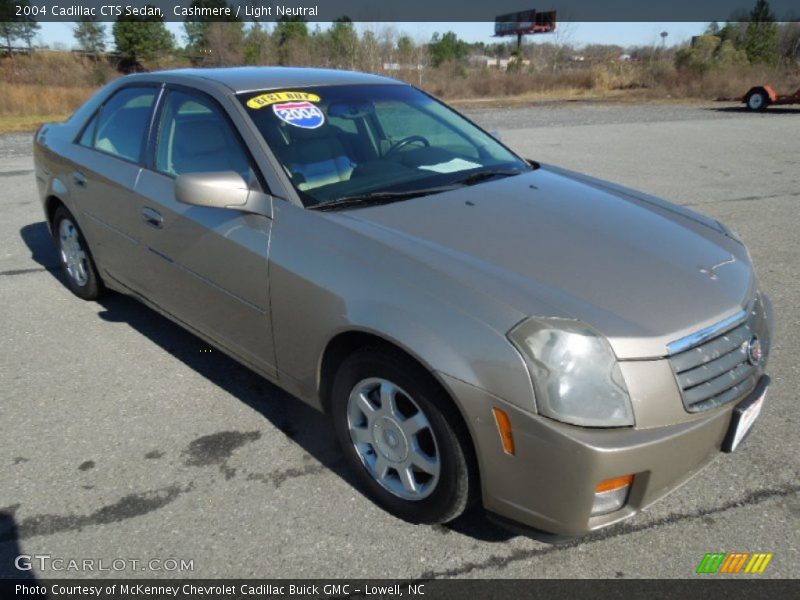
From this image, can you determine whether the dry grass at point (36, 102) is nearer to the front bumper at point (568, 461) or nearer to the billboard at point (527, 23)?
the front bumper at point (568, 461)

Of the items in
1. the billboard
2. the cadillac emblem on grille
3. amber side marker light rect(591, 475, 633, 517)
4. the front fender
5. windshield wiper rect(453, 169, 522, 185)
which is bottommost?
amber side marker light rect(591, 475, 633, 517)

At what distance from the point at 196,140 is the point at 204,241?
2.05 feet

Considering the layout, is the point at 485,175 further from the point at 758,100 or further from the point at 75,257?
the point at 758,100

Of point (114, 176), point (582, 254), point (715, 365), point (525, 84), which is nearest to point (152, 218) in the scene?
point (114, 176)

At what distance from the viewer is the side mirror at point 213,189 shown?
8.70ft

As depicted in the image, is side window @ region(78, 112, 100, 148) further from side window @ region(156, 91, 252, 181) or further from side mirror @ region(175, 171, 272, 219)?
side mirror @ region(175, 171, 272, 219)

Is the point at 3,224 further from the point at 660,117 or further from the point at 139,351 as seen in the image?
the point at 660,117

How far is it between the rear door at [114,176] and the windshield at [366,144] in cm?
94

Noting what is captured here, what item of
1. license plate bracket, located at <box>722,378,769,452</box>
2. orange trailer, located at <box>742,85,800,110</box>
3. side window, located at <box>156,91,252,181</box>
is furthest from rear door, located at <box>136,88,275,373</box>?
orange trailer, located at <box>742,85,800,110</box>

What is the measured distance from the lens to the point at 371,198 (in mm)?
2779

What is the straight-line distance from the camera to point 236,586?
7.15 feet

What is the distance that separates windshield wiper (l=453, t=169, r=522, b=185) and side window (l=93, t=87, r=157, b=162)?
1.83 metres

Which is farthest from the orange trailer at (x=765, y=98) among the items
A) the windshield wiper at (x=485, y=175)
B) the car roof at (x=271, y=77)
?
the windshield wiper at (x=485, y=175)

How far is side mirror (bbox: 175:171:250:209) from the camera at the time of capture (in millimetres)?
2650
